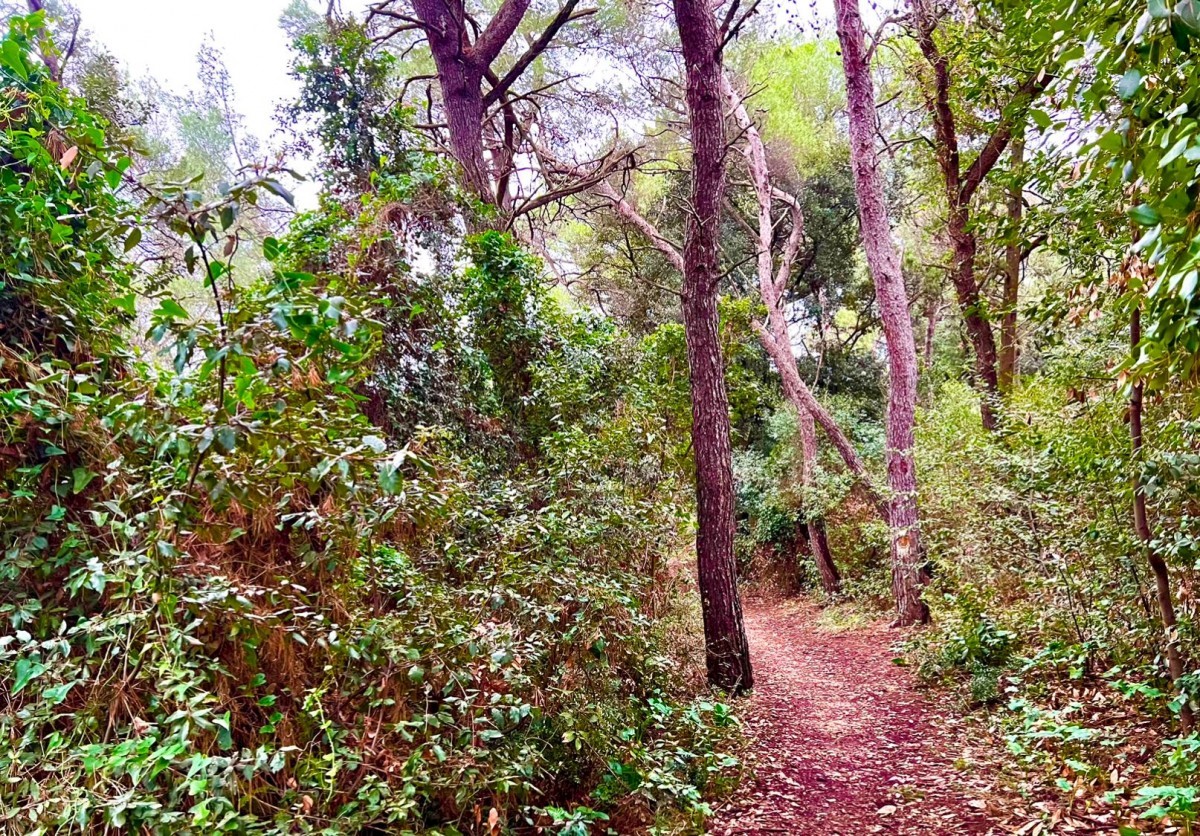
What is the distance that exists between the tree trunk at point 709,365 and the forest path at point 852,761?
0.58 m

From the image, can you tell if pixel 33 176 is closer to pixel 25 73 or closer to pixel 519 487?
pixel 25 73

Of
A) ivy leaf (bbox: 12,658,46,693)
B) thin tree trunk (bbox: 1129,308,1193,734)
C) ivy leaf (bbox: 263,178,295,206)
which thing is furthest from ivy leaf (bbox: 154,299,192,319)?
thin tree trunk (bbox: 1129,308,1193,734)

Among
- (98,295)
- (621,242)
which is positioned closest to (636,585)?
(98,295)

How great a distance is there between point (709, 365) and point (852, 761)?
3.14 m

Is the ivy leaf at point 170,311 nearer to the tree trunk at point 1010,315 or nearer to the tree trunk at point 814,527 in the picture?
the tree trunk at point 1010,315

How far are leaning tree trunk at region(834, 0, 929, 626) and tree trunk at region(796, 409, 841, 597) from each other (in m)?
3.30

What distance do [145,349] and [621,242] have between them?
11258 millimetres

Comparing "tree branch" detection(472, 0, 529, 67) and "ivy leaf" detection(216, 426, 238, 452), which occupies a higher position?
"tree branch" detection(472, 0, 529, 67)

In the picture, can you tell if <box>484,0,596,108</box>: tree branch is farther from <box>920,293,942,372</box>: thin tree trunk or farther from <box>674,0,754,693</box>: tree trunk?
<box>920,293,942,372</box>: thin tree trunk

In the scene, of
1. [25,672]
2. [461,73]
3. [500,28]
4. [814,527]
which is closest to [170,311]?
[25,672]

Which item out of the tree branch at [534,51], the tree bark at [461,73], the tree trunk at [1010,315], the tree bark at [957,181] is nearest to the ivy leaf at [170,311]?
the tree bark at [461,73]

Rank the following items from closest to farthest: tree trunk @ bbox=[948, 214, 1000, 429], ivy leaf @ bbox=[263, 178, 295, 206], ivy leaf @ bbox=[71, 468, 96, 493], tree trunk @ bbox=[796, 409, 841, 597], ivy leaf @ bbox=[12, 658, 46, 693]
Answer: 1. ivy leaf @ bbox=[263, 178, 295, 206]
2. ivy leaf @ bbox=[12, 658, 46, 693]
3. ivy leaf @ bbox=[71, 468, 96, 493]
4. tree trunk @ bbox=[948, 214, 1000, 429]
5. tree trunk @ bbox=[796, 409, 841, 597]

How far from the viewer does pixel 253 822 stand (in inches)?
71.3

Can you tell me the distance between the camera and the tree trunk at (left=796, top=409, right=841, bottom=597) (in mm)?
10367
